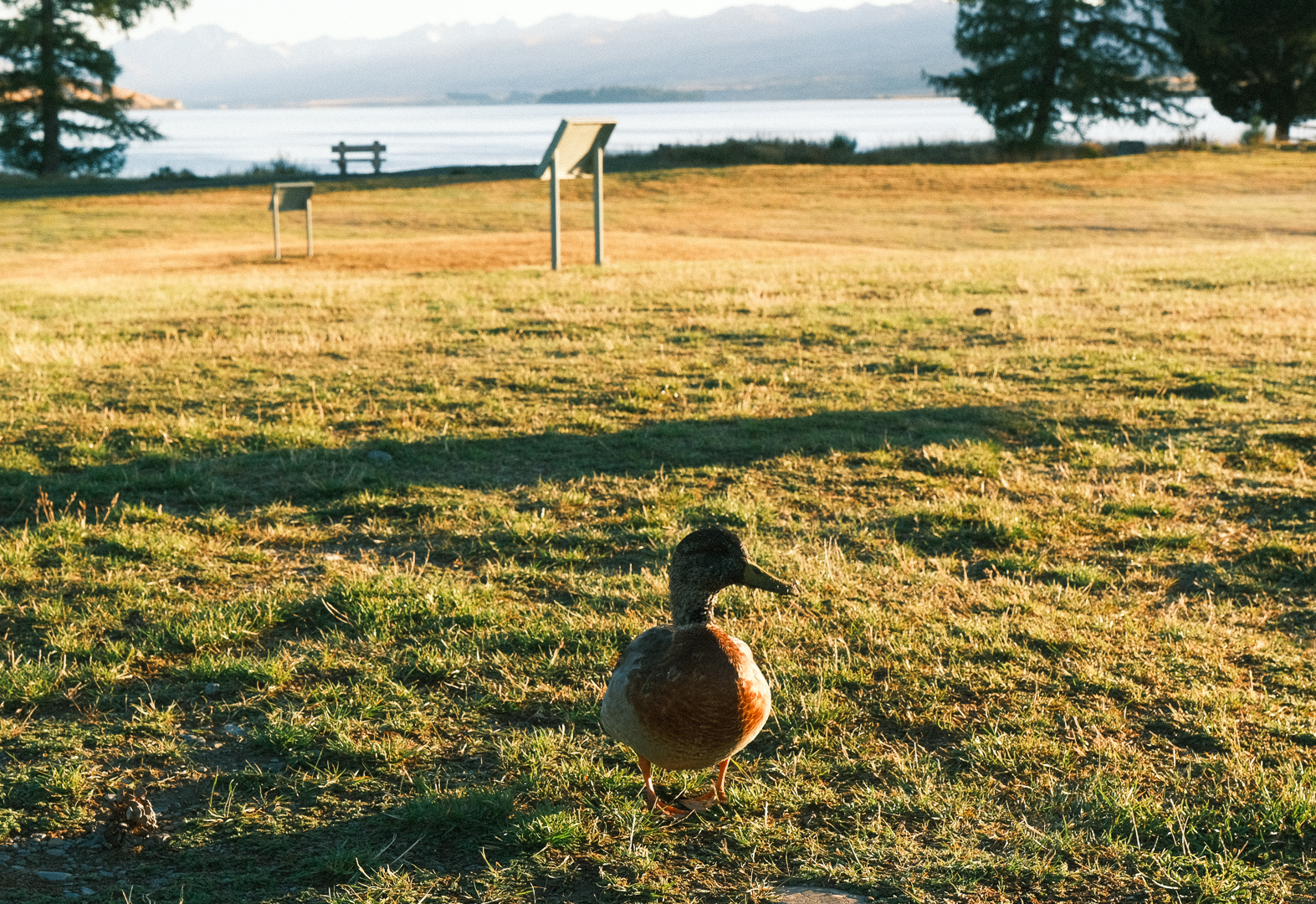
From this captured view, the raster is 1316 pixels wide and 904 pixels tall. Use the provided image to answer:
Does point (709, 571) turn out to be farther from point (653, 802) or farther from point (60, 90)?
point (60, 90)

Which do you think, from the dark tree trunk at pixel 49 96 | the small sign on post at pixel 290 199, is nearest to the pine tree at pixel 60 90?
the dark tree trunk at pixel 49 96

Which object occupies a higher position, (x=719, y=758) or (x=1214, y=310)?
(x=1214, y=310)

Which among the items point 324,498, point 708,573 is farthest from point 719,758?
point 324,498

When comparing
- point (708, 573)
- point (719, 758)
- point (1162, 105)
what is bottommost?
point (719, 758)

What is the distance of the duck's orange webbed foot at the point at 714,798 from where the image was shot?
11.2ft

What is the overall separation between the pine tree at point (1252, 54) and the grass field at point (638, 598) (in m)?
45.2

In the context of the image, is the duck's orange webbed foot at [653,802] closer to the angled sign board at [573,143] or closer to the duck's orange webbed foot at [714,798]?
the duck's orange webbed foot at [714,798]

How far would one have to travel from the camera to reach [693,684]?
308 cm

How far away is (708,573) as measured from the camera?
3.30 m

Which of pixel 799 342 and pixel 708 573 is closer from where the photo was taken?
pixel 708 573

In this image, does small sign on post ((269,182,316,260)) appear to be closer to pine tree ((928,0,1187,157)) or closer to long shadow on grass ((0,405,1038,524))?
long shadow on grass ((0,405,1038,524))

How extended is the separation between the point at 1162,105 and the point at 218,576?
54141 millimetres

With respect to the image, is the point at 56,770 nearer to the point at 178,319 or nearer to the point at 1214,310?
the point at 178,319

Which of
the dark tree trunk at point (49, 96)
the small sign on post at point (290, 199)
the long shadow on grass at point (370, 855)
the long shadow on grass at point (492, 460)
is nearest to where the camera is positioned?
the long shadow on grass at point (370, 855)
